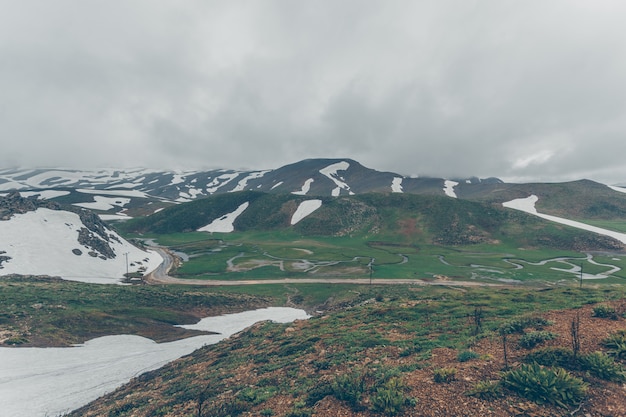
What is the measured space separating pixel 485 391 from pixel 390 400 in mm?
3780

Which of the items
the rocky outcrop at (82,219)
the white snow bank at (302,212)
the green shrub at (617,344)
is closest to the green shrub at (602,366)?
the green shrub at (617,344)

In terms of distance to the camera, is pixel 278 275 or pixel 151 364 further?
pixel 278 275

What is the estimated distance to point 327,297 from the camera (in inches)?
2682

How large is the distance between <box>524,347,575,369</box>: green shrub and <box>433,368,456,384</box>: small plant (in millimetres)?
3629

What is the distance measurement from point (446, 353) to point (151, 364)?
1198 inches

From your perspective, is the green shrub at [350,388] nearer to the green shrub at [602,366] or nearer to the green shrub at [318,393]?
the green shrub at [318,393]

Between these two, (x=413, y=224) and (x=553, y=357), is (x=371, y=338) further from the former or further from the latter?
(x=413, y=224)

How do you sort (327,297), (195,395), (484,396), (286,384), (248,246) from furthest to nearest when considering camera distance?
(248,246)
(327,297)
(195,395)
(286,384)
(484,396)

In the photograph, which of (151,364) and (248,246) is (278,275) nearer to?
(248,246)

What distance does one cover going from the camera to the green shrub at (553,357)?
42.0ft

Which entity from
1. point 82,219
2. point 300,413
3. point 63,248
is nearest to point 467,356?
point 300,413

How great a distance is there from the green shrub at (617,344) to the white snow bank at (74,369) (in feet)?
114

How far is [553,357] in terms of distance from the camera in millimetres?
13266

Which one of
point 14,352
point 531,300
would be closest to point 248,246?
point 14,352
